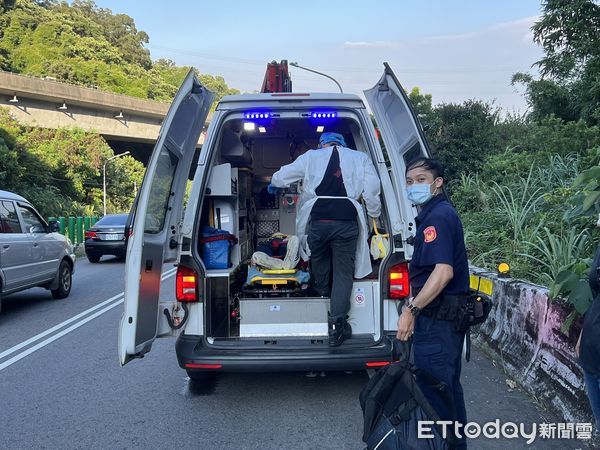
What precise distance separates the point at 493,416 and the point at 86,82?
4212 centimetres

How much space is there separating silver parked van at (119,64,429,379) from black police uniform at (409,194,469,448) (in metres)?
0.89

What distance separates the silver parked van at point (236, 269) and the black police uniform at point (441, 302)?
0.89 meters

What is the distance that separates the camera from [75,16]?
4938 centimetres

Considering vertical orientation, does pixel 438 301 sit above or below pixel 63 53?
below

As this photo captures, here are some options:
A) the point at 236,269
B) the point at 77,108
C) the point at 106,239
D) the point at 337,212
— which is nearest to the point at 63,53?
the point at 77,108

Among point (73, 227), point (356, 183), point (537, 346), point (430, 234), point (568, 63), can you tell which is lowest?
point (537, 346)

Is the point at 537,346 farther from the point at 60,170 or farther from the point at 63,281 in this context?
the point at 60,170

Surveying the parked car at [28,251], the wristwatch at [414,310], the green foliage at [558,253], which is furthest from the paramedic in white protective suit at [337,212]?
the parked car at [28,251]

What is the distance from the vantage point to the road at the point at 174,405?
11.7ft

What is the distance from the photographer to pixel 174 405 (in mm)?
4191

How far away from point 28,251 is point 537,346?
7072 millimetres

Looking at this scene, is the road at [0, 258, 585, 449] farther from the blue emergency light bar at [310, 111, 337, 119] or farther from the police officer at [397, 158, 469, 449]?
the blue emergency light bar at [310, 111, 337, 119]

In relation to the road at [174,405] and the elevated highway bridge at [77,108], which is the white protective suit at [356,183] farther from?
the elevated highway bridge at [77,108]

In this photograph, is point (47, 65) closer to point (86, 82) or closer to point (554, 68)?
point (86, 82)
